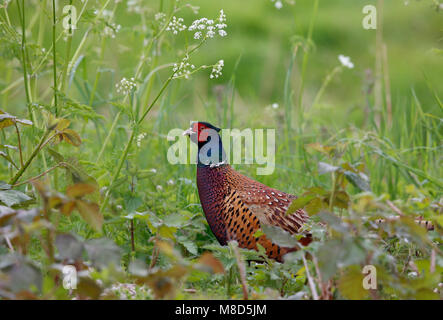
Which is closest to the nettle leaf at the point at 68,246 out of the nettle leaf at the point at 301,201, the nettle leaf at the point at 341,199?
the nettle leaf at the point at 301,201

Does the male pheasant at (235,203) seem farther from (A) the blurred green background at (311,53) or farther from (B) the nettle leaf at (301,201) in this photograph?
(A) the blurred green background at (311,53)

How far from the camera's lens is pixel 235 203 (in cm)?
296

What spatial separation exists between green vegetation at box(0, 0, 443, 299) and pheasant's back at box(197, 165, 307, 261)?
127mm

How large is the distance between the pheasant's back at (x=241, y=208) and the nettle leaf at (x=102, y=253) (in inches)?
39.9

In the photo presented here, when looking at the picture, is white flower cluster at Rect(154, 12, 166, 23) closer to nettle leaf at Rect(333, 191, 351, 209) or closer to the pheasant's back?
the pheasant's back

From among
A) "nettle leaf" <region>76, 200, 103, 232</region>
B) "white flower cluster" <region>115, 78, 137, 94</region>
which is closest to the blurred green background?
"white flower cluster" <region>115, 78, 137, 94</region>

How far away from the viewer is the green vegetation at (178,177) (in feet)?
6.12

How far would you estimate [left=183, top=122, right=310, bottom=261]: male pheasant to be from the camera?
2.86 meters

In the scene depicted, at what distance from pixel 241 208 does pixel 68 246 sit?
1249 mm

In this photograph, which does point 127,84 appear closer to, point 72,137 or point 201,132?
point 72,137

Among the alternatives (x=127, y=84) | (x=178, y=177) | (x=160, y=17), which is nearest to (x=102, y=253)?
(x=127, y=84)

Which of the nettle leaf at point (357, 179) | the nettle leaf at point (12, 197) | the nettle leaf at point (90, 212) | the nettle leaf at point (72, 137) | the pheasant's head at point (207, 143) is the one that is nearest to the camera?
the nettle leaf at point (90, 212)

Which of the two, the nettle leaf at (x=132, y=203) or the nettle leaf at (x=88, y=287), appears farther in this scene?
the nettle leaf at (x=132, y=203)
